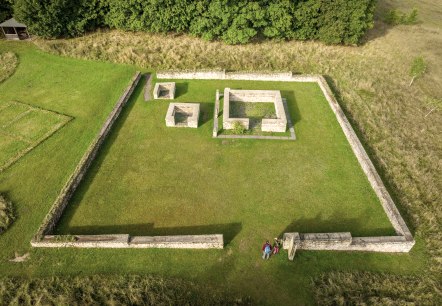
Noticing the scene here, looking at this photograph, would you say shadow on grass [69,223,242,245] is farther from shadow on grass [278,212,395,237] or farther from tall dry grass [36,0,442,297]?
tall dry grass [36,0,442,297]

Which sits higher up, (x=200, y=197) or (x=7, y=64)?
(x=7, y=64)

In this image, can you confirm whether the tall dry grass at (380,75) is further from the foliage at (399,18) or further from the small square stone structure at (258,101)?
the small square stone structure at (258,101)

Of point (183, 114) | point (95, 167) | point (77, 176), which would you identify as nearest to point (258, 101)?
point (183, 114)

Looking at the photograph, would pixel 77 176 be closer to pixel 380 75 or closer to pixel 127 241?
pixel 127 241

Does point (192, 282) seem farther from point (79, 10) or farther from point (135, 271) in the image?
point (79, 10)

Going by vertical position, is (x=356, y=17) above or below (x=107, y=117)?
above

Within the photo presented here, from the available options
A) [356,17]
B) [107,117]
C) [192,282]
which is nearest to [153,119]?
[107,117]
